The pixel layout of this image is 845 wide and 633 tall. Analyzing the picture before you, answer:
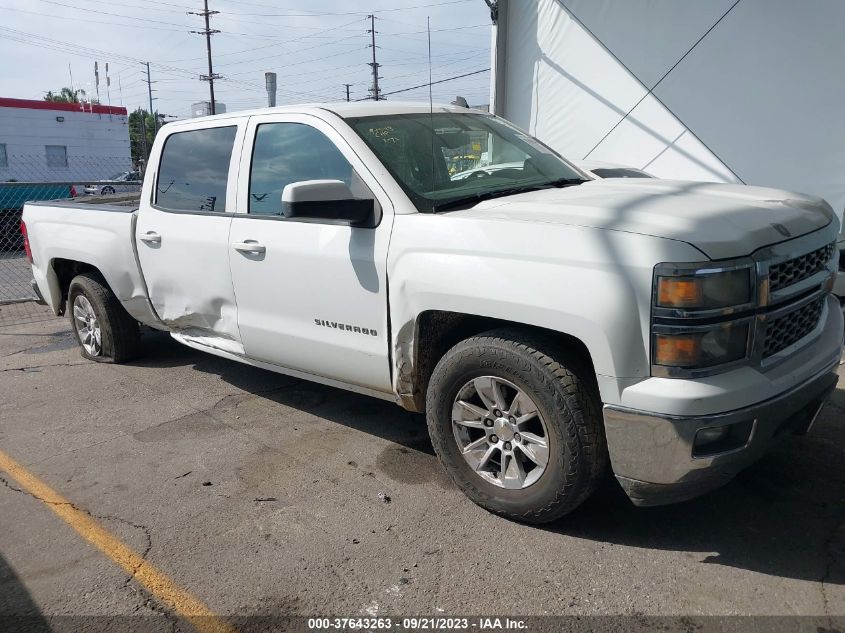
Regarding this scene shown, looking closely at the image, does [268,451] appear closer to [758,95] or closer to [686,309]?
[686,309]

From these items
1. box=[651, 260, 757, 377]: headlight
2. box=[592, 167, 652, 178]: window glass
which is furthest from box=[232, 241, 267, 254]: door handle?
box=[592, 167, 652, 178]: window glass

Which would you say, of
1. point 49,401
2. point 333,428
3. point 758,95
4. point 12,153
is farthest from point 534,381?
point 12,153

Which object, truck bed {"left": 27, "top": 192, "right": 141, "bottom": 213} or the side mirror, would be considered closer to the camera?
the side mirror

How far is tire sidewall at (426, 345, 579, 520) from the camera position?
9.70 ft

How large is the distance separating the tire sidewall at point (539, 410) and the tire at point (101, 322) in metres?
3.55

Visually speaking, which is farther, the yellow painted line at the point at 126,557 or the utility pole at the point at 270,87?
the utility pole at the point at 270,87

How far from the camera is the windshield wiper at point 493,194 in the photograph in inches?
140

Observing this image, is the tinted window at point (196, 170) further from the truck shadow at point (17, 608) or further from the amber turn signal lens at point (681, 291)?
the amber turn signal lens at point (681, 291)

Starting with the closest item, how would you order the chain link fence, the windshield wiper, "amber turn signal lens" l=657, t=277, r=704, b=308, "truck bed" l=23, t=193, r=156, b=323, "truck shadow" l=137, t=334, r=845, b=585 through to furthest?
1. "amber turn signal lens" l=657, t=277, r=704, b=308
2. "truck shadow" l=137, t=334, r=845, b=585
3. the windshield wiper
4. "truck bed" l=23, t=193, r=156, b=323
5. the chain link fence

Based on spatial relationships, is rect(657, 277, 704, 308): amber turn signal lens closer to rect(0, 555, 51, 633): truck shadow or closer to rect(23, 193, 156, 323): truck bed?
rect(0, 555, 51, 633): truck shadow

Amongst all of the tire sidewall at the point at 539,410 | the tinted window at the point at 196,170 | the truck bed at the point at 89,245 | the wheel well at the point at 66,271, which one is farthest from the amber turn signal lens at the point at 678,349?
the wheel well at the point at 66,271

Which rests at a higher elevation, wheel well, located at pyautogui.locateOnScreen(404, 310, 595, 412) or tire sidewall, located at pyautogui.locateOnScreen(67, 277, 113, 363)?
wheel well, located at pyautogui.locateOnScreen(404, 310, 595, 412)

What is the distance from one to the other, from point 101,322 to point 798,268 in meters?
5.13

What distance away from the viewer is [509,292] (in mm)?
3016
